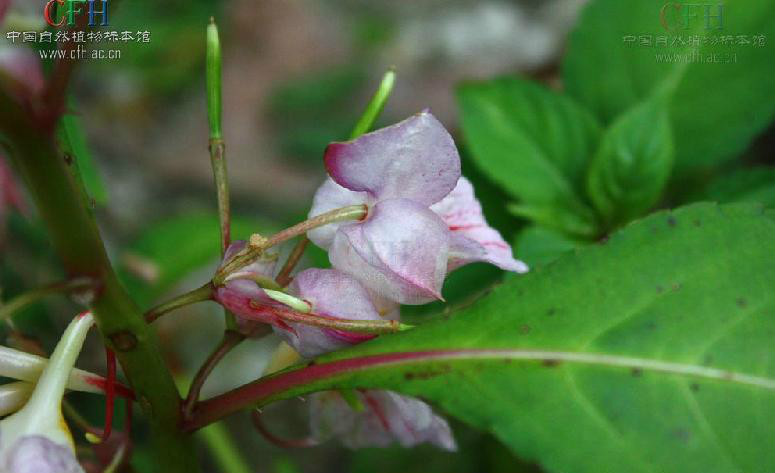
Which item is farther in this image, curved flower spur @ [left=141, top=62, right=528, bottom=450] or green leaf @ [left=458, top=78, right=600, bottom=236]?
green leaf @ [left=458, top=78, right=600, bottom=236]

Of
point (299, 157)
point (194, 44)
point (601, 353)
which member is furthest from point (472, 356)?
point (194, 44)

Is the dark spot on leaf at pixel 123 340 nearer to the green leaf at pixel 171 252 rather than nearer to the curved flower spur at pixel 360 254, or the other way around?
A: the curved flower spur at pixel 360 254

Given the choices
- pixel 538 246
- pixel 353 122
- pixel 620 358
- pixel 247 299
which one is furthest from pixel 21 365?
pixel 353 122

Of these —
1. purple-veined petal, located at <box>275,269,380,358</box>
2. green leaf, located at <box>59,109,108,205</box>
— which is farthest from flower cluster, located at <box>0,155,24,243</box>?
purple-veined petal, located at <box>275,269,380,358</box>

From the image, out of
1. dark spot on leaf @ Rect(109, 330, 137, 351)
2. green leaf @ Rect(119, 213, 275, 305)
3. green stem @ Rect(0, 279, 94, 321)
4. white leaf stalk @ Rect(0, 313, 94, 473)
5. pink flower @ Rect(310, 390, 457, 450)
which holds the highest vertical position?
green stem @ Rect(0, 279, 94, 321)

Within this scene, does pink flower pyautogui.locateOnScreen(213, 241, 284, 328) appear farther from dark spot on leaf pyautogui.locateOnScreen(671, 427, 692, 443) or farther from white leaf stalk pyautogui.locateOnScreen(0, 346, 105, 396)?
dark spot on leaf pyautogui.locateOnScreen(671, 427, 692, 443)

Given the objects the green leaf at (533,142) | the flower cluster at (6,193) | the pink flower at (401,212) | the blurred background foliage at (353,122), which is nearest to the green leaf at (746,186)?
the blurred background foliage at (353,122)

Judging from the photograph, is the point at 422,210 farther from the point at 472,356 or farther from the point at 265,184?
the point at 265,184
